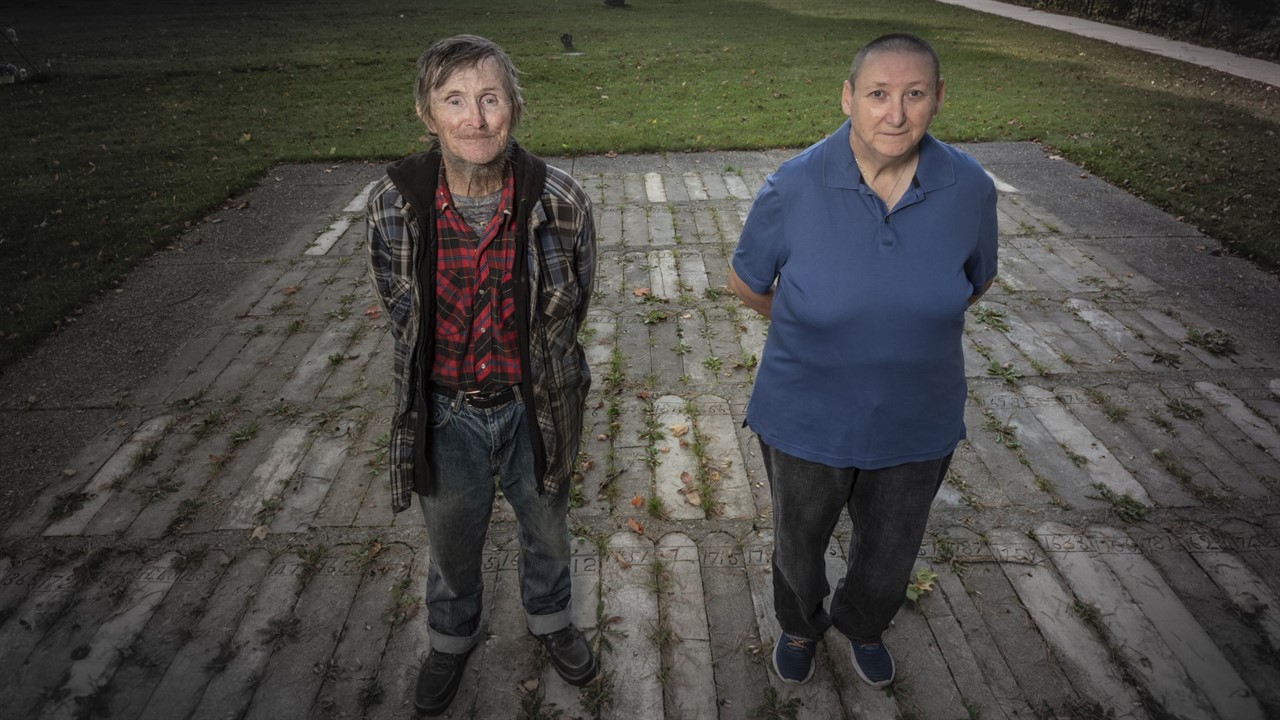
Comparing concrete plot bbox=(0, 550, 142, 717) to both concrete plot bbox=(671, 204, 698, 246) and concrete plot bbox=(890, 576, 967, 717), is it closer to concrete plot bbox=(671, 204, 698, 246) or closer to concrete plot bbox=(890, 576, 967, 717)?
concrete plot bbox=(890, 576, 967, 717)

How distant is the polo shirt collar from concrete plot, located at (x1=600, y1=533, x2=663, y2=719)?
193cm

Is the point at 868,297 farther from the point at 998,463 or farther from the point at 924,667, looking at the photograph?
the point at 998,463

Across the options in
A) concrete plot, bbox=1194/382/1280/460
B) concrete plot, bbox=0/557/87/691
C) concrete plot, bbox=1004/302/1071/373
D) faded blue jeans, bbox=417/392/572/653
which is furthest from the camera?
concrete plot, bbox=1004/302/1071/373

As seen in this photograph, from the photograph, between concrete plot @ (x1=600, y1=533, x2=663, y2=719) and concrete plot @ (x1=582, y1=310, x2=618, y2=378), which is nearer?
concrete plot @ (x1=600, y1=533, x2=663, y2=719)

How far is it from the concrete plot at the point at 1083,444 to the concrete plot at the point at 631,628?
2.33 meters

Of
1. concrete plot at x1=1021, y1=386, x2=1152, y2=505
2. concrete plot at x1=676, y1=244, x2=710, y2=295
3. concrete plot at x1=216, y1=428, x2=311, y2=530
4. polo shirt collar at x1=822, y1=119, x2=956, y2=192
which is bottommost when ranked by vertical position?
concrete plot at x1=216, y1=428, x2=311, y2=530

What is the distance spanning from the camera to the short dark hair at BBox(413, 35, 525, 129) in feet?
7.04

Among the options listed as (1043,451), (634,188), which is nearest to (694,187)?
(634,188)

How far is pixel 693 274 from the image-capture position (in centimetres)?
612

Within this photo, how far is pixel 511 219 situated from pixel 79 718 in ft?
7.97

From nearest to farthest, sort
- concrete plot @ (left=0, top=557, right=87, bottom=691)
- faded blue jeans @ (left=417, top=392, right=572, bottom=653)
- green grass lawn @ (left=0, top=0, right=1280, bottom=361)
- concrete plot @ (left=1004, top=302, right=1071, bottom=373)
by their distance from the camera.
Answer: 1. faded blue jeans @ (left=417, top=392, right=572, bottom=653)
2. concrete plot @ (left=0, top=557, right=87, bottom=691)
3. concrete plot @ (left=1004, top=302, right=1071, bottom=373)
4. green grass lawn @ (left=0, top=0, right=1280, bottom=361)

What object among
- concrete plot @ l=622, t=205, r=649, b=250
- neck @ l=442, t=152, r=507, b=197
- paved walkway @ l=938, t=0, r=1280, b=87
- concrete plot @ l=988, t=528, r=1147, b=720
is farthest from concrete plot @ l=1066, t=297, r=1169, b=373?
paved walkway @ l=938, t=0, r=1280, b=87

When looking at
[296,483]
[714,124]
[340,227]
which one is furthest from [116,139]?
[296,483]

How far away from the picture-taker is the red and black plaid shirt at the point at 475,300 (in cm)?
226
